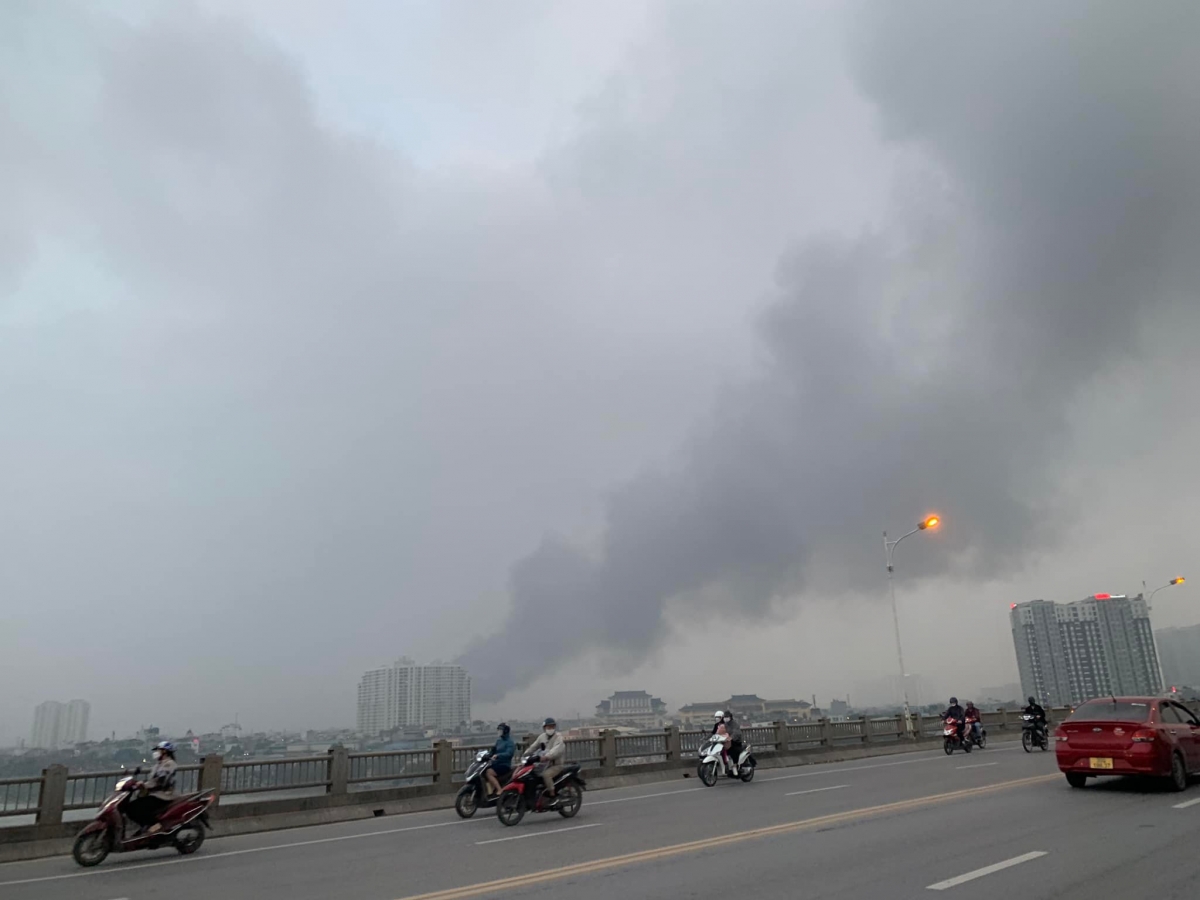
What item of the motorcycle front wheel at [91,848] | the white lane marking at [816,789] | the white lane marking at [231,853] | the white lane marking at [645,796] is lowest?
the white lane marking at [645,796]

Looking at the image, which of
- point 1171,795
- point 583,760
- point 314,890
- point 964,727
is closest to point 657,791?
point 583,760

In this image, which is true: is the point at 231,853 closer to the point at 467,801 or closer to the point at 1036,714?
the point at 467,801

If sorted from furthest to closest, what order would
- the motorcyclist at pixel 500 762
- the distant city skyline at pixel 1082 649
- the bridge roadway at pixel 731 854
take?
1. the distant city skyline at pixel 1082 649
2. the motorcyclist at pixel 500 762
3. the bridge roadway at pixel 731 854

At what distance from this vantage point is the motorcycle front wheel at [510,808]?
1376cm

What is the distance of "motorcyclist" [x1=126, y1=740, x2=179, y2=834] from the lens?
11.9m

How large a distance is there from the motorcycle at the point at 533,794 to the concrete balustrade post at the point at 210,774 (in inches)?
204

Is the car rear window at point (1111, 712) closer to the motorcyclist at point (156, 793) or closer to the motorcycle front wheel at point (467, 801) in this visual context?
the motorcycle front wheel at point (467, 801)

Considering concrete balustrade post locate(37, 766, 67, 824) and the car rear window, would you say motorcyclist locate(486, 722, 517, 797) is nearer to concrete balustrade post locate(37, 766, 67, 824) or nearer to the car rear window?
concrete balustrade post locate(37, 766, 67, 824)

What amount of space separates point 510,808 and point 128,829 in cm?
564

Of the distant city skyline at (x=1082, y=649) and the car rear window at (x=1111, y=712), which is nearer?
the car rear window at (x=1111, y=712)

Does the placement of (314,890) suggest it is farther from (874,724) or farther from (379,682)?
(379,682)

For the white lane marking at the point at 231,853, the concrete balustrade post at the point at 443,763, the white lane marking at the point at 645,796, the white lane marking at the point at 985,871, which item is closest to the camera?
the white lane marking at the point at 985,871

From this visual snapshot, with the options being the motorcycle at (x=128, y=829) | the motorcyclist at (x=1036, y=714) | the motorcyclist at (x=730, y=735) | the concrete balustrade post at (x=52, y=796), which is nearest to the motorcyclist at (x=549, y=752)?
the motorcycle at (x=128, y=829)

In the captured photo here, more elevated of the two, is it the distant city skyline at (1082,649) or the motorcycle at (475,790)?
the distant city skyline at (1082,649)
